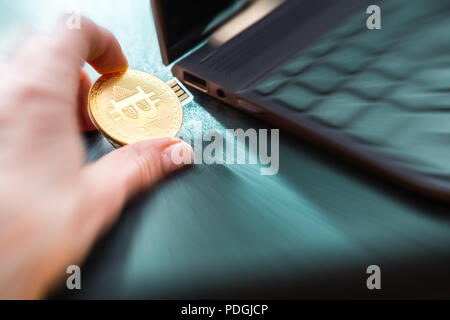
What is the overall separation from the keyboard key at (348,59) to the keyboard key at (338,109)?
0.05 m

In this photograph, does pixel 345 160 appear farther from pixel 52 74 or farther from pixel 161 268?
pixel 52 74

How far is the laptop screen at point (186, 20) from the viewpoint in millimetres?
468

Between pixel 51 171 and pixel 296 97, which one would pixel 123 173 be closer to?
pixel 51 171

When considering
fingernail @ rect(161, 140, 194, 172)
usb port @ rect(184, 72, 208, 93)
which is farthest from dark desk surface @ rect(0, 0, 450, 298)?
usb port @ rect(184, 72, 208, 93)

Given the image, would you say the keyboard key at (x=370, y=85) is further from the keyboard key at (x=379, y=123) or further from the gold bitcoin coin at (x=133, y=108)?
the gold bitcoin coin at (x=133, y=108)

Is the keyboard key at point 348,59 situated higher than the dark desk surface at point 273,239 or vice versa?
the keyboard key at point 348,59

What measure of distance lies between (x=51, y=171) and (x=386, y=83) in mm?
427

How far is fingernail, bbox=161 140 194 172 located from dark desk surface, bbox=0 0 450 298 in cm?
2

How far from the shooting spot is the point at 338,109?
48 cm

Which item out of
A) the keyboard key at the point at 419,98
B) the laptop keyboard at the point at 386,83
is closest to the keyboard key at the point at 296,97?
the laptop keyboard at the point at 386,83

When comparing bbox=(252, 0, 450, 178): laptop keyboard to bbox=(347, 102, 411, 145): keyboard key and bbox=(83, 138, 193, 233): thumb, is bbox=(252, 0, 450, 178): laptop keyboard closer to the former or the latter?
bbox=(347, 102, 411, 145): keyboard key

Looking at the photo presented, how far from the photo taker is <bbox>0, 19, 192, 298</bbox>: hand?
0.36 metres

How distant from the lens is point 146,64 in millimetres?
610

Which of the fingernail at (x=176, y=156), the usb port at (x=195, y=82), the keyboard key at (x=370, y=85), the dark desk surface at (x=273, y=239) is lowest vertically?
the dark desk surface at (x=273, y=239)
